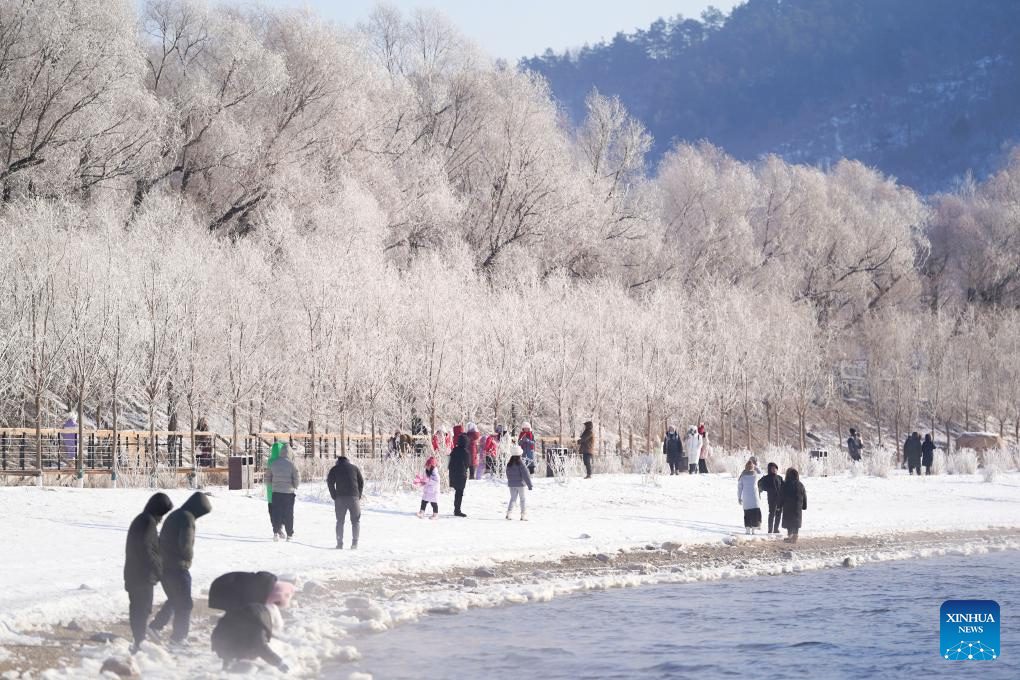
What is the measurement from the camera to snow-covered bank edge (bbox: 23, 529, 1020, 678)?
11070 millimetres

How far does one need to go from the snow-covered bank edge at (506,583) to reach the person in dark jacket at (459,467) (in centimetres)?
335

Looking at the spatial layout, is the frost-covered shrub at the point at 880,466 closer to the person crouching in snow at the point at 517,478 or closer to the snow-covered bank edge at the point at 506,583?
the snow-covered bank edge at the point at 506,583

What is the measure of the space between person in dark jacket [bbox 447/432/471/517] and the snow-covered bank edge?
Result: 335 cm

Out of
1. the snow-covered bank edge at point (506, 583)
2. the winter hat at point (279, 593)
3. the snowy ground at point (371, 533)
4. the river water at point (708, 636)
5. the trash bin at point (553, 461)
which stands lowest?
the river water at point (708, 636)

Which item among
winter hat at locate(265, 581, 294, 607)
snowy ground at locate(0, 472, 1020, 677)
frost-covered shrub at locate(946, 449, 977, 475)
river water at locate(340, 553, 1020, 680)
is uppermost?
frost-covered shrub at locate(946, 449, 977, 475)

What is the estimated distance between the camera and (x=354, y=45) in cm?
5112

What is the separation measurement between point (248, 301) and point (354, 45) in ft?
63.5

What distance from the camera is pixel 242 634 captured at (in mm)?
10172

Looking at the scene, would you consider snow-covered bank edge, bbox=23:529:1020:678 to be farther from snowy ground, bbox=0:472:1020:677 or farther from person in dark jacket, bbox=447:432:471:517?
person in dark jacket, bbox=447:432:471:517

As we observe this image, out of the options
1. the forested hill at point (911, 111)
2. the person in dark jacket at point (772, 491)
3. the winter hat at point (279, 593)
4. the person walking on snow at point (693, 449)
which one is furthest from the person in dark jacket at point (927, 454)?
the forested hill at point (911, 111)

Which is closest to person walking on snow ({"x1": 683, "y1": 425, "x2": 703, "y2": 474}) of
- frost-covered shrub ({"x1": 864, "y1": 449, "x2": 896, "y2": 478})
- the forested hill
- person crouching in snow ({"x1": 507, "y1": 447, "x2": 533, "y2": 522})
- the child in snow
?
frost-covered shrub ({"x1": 864, "y1": 449, "x2": 896, "y2": 478})

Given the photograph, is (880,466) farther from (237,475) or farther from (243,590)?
(243,590)

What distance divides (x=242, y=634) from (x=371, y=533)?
9224 mm

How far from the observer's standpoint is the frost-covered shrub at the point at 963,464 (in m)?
38.0
